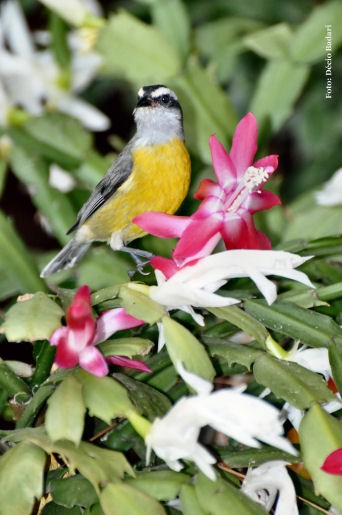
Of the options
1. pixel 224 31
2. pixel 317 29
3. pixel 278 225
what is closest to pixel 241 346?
pixel 278 225

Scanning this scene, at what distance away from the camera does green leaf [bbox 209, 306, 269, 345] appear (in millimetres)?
607

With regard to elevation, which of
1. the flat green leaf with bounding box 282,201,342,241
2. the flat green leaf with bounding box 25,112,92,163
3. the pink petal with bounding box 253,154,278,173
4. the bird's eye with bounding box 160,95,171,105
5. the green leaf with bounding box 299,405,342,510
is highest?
the bird's eye with bounding box 160,95,171,105

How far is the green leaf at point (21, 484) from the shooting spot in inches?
21.3

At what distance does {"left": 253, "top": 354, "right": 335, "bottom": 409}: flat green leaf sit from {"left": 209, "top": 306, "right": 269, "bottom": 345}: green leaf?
16 mm

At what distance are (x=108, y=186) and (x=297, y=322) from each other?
19 cm

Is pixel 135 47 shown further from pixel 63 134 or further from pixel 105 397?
pixel 105 397

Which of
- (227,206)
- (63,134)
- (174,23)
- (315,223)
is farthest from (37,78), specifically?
(227,206)

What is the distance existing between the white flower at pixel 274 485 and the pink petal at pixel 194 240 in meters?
0.15

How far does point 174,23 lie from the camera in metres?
1.22

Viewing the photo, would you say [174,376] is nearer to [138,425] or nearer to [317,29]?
[138,425]

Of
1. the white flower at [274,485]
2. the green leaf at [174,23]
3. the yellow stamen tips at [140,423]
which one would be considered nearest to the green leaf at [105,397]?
the yellow stamen tips at [140,423]

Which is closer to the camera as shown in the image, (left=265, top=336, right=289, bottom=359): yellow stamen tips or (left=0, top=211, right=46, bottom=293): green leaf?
(left=265, top=336, right=289, bottom=359): yellow stamen tips

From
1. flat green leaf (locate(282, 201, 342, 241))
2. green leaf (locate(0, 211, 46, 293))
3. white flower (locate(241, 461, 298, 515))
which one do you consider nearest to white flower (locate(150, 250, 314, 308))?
white flower (locate(241, 461, 298, 515))

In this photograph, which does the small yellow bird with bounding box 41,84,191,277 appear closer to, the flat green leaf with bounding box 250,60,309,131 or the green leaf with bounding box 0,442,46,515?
the green leaf with bounding box 0,442,46,515
